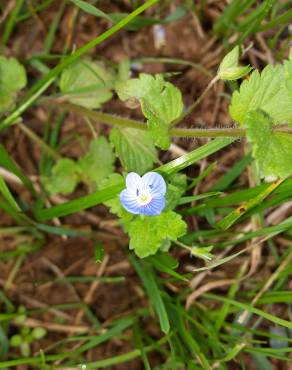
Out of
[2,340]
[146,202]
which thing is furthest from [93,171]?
[2,340]

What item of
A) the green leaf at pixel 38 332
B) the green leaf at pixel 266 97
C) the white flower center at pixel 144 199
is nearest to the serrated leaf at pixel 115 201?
the white flower center at pixel 144 199

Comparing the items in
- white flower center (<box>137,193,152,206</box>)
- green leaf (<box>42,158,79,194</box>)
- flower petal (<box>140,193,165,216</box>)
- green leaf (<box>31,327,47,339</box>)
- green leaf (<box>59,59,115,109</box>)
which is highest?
green leaf (<box>59,59,115,109</box>)

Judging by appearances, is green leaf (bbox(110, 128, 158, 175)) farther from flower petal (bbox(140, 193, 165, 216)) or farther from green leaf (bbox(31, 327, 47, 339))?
green leaf (bbox(31, 327, 47, 339))

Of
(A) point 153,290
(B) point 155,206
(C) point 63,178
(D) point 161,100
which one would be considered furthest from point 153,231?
(C) point 63,178

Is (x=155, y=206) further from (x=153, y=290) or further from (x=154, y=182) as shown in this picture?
(x=153, y=290)

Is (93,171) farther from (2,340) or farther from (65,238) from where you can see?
(2,340)

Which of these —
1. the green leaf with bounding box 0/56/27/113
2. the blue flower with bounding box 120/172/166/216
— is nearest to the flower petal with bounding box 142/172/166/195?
the blue flower with bounding box 120/172/166/216

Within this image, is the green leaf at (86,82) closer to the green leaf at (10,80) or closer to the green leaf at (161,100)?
the green leaf at (10,80)
